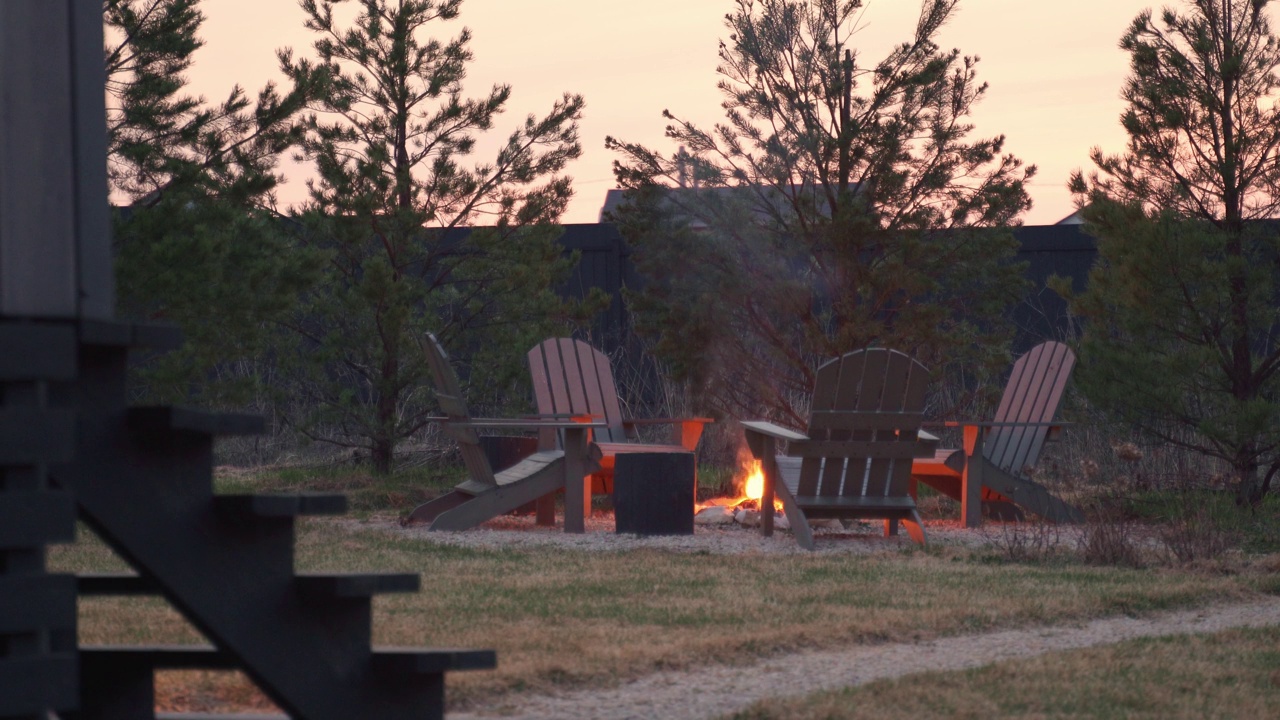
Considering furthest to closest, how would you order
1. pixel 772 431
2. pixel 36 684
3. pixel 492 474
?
pixel 492 474 < pixel 772 431 < pixel 36 684

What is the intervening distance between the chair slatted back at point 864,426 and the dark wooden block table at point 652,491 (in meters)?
0.59

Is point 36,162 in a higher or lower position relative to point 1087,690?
higher

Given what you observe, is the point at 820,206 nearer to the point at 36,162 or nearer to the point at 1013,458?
the point at 1013,458

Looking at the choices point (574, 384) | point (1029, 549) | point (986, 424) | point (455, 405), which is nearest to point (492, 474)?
point (455, 405)

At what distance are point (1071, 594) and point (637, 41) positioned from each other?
19.4 ft

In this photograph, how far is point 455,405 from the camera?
258 inches

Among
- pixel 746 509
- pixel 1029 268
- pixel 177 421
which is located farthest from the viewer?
pixel 1029 268

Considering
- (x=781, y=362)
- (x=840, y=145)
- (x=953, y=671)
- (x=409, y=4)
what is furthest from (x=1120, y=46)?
(x=953, y=671)

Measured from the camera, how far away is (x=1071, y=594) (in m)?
4.55

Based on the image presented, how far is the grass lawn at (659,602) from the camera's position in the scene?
11.3 feet

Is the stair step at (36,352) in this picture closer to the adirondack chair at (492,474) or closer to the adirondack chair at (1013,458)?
the adirondack chair at (492,474)

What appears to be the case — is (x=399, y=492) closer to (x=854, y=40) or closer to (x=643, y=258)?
(x=643, y=258)

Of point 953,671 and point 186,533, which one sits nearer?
point 186,533

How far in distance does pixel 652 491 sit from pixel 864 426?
3.41 ft
